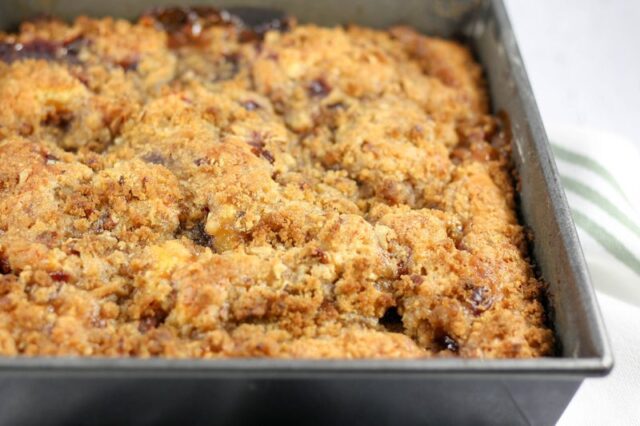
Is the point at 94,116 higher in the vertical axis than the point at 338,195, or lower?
lower

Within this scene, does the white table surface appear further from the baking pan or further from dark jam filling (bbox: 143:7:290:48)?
the baking pan

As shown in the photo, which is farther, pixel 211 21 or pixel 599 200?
pixel 211 21

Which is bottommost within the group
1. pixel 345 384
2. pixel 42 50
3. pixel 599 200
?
pixel 345 384

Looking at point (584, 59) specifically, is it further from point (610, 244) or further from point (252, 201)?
point (252, 201)

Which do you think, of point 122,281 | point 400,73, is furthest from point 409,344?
point 400,73

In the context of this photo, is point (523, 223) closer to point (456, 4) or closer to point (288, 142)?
point (288, 142)

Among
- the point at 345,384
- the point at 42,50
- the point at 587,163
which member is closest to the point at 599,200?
the point at 587,163
